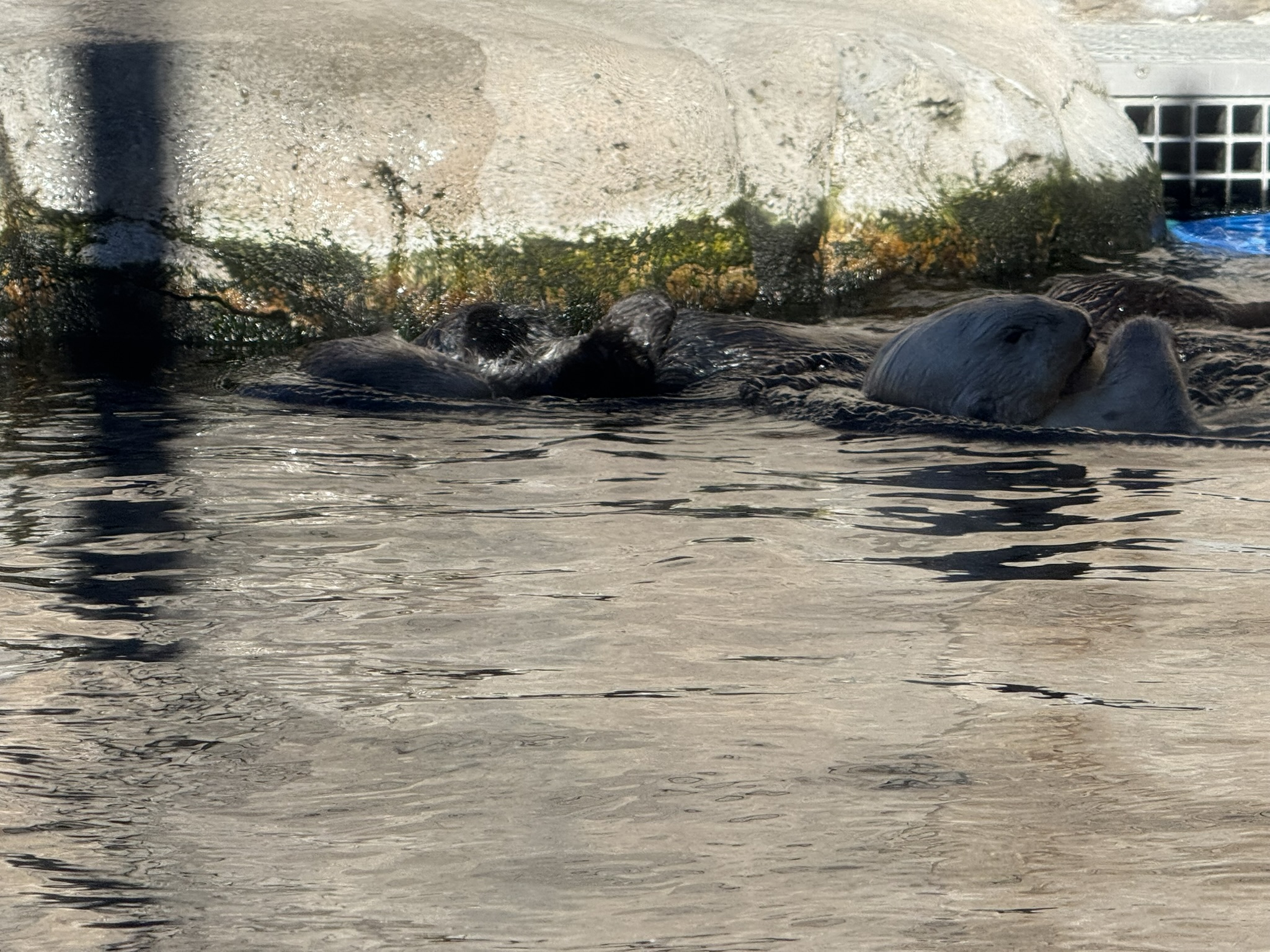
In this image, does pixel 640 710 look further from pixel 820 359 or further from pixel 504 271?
pixel 504 271

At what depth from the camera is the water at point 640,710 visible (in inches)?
54.8

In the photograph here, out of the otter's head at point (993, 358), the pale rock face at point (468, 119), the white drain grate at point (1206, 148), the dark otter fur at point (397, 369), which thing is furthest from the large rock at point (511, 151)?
the white drain grate at point (1206, 148)

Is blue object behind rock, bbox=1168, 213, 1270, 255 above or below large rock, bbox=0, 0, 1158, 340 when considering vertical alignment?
below

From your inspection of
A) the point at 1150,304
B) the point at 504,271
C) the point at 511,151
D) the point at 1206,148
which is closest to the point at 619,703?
the point at 1150,304

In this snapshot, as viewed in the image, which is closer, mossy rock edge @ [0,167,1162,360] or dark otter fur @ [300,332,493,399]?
dark otter fur @ [300,332,493,399]

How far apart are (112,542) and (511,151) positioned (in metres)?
2.96

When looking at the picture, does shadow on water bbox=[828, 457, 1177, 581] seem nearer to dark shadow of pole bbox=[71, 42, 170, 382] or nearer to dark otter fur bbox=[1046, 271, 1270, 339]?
dark otter fur bbox=[1046, 271, 1270, 339]

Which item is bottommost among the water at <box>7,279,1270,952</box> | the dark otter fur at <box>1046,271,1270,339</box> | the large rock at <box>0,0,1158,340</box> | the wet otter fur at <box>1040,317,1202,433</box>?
the water at <box>7,279,1270,952</box>

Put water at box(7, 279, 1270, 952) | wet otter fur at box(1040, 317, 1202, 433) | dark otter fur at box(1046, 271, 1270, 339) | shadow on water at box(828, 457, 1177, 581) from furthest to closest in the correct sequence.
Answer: dark otter fur at box(1046, 271, 1270, 339) → wet otter fur at box(1040, 317, 1202, 433) → shadow on water at box(828, 457, 1177, 581) → water at box(7, 279, 1270, 952)

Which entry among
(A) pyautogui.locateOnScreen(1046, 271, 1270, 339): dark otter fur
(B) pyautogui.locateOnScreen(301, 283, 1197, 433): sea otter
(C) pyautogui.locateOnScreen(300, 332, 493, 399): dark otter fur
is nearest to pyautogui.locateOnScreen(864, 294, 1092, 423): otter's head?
(B) pyautogui.locateOnScreen(301, 283, 1197, 433): sea otter

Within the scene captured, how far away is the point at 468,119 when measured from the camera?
5.54 metres

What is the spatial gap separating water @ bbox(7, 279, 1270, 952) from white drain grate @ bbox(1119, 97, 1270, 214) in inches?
221

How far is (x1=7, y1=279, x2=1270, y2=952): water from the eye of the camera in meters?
1.39

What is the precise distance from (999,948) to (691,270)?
4583 mm
